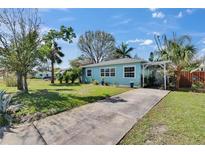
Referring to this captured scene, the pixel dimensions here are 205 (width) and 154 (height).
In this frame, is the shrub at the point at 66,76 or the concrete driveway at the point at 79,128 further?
the shrub at the point at 66,76

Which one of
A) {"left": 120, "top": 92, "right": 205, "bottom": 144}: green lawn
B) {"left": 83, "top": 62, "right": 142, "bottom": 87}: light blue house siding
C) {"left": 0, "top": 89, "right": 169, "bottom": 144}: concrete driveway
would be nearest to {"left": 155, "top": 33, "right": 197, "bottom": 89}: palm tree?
{"left": 83, "top": 62, "right": 142, "bottom": 87}: light blue house siding

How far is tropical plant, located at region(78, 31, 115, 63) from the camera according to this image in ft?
135

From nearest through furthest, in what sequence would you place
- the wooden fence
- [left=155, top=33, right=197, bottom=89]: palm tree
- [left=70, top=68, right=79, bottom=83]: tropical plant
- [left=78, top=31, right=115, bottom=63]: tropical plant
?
[left=155, top=33, right=197, bottom=89]: palm tree → the wooden fence → [left=70, top=68, right=79, bottom=83]: tropical plant → [left=78, top=31, right=115, bottom=63]: tropical plant

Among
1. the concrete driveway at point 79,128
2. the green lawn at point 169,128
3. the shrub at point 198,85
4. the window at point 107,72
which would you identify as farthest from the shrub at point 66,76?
the green lawn at point 169,128

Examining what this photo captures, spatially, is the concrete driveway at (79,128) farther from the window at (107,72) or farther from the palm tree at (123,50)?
the palm tree at (123,50)

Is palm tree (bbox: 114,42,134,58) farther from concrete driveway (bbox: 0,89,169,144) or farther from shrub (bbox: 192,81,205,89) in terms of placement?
concrete driveway (bbox: 0,89,169,144)

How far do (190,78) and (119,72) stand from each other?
6.68 m

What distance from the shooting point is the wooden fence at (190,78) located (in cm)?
1842

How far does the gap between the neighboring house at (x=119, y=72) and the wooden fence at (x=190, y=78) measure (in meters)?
4.45

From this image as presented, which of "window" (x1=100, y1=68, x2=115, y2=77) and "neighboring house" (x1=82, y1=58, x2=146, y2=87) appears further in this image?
"window" (x1=100, y1=68, x2=115, y2=77)

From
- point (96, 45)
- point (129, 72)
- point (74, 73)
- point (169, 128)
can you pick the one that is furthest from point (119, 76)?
point (96, 45)

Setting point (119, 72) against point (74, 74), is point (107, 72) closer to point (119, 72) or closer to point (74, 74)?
point (119, 72)

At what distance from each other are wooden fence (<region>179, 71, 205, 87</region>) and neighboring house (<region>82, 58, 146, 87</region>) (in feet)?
14.6

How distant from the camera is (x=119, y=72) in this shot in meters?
19.9
